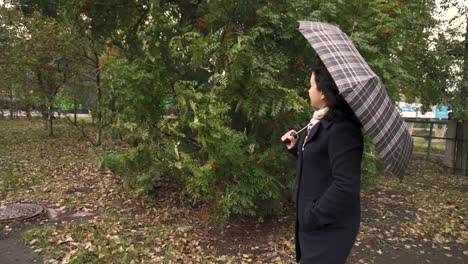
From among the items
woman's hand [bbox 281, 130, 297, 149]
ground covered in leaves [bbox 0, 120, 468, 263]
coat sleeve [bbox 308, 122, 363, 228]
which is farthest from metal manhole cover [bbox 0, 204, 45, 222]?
coat sleeve [bbox 308, 122, 363, 228]

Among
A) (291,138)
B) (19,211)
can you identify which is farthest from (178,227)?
(291,138)

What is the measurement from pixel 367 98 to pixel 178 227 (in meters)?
3.56

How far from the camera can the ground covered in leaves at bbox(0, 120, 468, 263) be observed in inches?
169

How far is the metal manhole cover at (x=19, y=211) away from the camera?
5.15m

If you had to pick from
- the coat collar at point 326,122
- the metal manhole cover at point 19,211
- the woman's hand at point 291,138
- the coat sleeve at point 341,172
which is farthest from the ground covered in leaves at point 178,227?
the coat collar at point 326,122

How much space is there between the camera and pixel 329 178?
6.84 ft

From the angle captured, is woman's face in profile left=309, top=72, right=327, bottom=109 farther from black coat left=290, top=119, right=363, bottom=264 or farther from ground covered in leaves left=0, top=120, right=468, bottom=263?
ground covered in leaves left=0, top=120, right=468, bottom=263

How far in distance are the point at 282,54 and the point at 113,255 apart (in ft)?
9.14

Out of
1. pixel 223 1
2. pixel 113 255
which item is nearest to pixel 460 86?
pixel 223 1

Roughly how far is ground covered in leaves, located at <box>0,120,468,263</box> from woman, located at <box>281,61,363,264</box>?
2.17 metres

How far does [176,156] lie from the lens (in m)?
4.57

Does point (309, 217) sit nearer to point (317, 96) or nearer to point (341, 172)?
point (341, 172)

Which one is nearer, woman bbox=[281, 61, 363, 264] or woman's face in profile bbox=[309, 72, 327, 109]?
woman bbox=[281, 61, 363, 264]

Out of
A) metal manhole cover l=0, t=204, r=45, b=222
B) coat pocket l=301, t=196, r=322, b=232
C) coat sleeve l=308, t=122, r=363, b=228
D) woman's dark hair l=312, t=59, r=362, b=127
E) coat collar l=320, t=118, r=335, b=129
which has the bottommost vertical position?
metal manhole cover l=0, t=204, r=45, b=222
